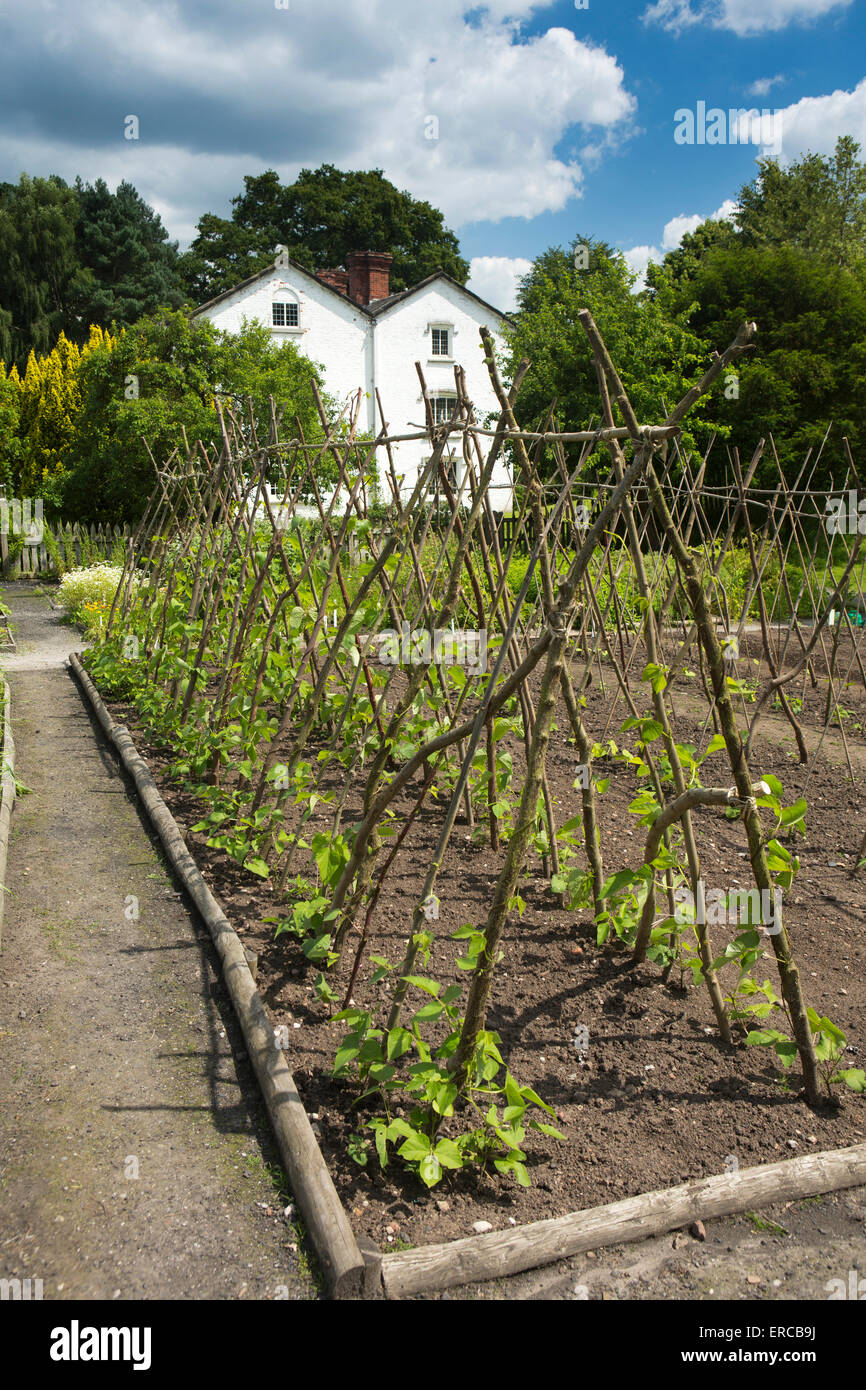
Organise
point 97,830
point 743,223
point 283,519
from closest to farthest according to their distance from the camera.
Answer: point 97,830, point 283,519, point 743,223

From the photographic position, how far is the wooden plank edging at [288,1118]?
1826 mm

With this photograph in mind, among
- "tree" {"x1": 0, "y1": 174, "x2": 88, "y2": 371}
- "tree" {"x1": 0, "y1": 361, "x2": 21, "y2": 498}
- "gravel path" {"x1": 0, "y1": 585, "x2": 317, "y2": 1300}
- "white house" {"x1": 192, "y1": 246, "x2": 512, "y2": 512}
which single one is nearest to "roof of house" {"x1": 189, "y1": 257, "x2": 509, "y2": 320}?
"white house" {"x1": 192, "y1": 246, "x2": 512, "y2": 512}

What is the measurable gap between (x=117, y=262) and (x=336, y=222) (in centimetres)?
884

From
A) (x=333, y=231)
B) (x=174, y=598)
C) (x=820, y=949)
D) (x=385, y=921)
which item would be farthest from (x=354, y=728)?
(x=333, y=231)

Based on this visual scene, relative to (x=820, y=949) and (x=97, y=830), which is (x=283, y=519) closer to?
(x=97, y=830)

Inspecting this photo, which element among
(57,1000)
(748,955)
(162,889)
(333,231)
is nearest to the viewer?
(748,955)

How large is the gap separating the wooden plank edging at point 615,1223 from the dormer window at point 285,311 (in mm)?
22846

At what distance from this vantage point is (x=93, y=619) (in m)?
10.2

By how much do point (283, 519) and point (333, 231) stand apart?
37102mm

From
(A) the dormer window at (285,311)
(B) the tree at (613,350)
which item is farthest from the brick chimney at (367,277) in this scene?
(B) the tree at (613,350)

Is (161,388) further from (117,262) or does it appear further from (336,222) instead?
(336,222)

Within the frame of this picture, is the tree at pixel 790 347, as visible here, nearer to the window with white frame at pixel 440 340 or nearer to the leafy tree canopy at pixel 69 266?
the window with white frame at pixel 440 340

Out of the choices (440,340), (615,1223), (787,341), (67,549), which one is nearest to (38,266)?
(440,340)

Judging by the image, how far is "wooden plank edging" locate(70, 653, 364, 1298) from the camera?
71.9 inches
